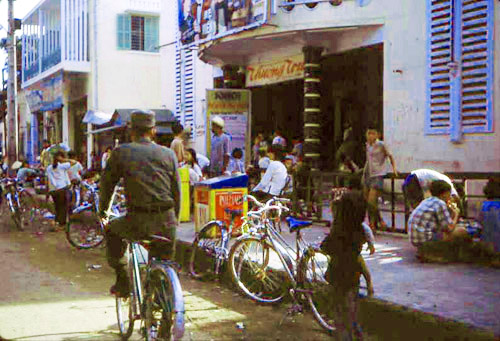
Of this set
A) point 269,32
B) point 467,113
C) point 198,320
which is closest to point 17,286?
point 198,320

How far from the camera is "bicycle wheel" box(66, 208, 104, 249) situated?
1061 centimetres

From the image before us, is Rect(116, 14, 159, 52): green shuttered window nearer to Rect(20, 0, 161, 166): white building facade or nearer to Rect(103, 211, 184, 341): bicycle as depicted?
Rect(20, 0, 161, 166): white building facade

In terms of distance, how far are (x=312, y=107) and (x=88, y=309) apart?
1010 centimetres

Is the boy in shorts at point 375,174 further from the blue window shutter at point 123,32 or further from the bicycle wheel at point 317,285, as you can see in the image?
the blue window shutter at point 123,32

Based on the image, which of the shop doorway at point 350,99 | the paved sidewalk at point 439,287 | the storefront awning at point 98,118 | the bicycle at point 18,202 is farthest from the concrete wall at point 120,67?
the paved sidewalk at point 439,287

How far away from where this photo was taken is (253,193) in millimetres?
10523

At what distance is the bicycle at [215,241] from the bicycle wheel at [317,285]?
1407mm

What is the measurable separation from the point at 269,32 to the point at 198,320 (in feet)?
33.0

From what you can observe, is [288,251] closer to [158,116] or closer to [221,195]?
[221,195]

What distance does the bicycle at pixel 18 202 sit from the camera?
13191 millimetres

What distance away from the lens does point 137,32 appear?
2836 cm

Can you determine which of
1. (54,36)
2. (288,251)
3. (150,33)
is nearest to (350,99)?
(288,251)

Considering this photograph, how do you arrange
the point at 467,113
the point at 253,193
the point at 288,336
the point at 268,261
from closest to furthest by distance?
the point at 288,336, the point at 268,261, the point at 253,193, the point at 467,113

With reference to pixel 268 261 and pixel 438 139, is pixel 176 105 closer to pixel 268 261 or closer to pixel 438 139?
pixel 438 139
